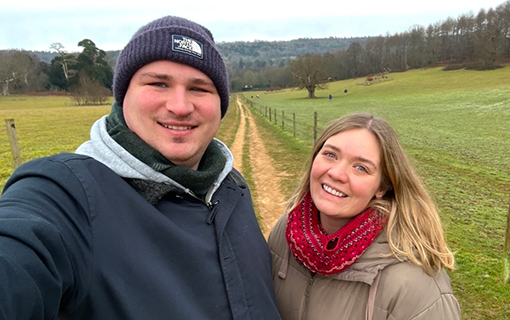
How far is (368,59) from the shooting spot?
90.7 metres

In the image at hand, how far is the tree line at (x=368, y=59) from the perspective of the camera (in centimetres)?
5956

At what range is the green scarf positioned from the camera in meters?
1.33

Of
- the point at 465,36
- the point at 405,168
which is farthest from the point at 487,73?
the point at 405,168

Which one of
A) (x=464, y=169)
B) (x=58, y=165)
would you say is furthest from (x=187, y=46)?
(x=464, y=169)

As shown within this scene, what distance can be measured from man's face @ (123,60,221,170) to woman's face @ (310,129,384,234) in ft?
3.17

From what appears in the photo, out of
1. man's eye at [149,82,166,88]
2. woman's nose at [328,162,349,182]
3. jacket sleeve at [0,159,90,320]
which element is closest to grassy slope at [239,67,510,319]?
woman's nose at [328,162,349,182]

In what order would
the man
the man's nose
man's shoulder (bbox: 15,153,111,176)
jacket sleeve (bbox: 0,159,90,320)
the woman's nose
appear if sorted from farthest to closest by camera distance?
the woman's nose → the man's nose → man's shoulder (bbox: 15,153,111,176) → the man → jacket sleeve (bbox: 0,159,90,320)

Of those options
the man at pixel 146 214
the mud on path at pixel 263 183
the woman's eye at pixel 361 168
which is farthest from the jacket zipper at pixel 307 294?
the mud on path at pixel 263 183

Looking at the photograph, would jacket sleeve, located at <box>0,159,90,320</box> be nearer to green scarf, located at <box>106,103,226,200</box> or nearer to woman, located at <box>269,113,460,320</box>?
green scarf, located at <box>106,103,226,200</box>

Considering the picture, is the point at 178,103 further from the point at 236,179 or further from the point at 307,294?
the point at 307,294

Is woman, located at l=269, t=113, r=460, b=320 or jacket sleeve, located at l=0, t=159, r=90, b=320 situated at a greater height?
jacket sleeve, located at l=0, t=159, r=90, b=320

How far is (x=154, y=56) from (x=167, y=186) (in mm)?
597

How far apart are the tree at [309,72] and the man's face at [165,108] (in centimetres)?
5603

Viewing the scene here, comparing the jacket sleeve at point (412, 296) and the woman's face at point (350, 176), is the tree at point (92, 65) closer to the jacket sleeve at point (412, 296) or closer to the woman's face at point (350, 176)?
the woman's face at point (350, 176)
